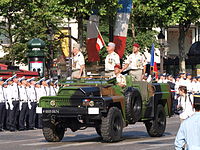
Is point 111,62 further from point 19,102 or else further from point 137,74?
point 19,102

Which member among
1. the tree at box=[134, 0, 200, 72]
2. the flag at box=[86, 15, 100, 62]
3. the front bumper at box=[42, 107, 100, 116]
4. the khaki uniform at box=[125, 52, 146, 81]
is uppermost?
the tree at box=[134, 0, 200, 72]

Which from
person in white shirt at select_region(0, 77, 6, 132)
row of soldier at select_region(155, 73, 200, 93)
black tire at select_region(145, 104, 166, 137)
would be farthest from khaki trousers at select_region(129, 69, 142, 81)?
row of soldier at select_region(155, 73, 200, 93)

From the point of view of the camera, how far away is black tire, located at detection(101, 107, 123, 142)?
1781 cm

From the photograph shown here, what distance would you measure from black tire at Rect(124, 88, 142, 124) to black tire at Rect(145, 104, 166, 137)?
4.49 feet

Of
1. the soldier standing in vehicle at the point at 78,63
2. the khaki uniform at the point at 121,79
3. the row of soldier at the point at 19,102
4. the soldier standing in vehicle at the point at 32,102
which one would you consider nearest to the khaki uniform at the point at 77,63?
the soldier standing in vehicle at the point at 78,63

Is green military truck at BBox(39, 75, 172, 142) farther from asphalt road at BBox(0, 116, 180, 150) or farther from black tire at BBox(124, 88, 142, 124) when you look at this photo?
asphalt road at BBox(0, 116, 180, 150)

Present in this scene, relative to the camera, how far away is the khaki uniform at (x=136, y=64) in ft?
66.7

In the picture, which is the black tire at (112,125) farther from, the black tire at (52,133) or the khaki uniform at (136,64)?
the khaki uniform at (136,64)

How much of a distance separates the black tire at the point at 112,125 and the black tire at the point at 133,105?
1.38 ft

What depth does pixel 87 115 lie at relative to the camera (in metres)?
17.8

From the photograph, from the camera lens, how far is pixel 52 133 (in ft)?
61.1

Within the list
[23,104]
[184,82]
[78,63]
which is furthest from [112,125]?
[184,82]

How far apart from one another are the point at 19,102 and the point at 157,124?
7250 millimetres

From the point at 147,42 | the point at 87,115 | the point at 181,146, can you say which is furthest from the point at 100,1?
the point at 181,146
